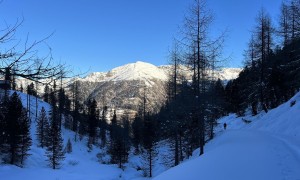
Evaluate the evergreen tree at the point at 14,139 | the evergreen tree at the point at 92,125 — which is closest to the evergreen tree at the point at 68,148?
the evergreen tree at the point at 92,125

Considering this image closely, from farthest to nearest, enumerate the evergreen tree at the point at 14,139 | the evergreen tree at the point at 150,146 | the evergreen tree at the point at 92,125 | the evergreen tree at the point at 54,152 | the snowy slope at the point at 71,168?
the evergreen tree at the point at 92,125 < the evergreen tree at the point at 54,152 < the evergreen tree at the point at 150,146 < the evergreen tree at the point at 14,139 < the snowy slope at the point at 71,168

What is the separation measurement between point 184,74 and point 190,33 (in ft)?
30.3

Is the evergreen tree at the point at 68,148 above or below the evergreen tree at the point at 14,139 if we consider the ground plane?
below

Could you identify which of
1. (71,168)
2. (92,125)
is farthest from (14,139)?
(92,125)

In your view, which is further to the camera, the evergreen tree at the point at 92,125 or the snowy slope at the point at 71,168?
the evergreen tree at the point at 92,125

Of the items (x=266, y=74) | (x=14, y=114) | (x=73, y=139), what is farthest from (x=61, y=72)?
(x=73, y=139)

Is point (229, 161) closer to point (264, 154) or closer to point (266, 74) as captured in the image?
point (264, 154)

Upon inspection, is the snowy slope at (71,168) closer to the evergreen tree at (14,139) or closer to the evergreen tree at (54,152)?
the evergreen tree at (54,152)

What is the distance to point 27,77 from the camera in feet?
15.4

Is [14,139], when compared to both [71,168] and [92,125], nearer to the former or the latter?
[71,168]

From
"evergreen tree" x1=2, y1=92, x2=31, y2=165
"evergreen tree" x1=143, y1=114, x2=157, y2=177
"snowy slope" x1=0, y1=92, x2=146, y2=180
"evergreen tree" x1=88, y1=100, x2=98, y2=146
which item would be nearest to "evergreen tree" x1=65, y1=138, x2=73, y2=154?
"snowy slope" x1=0, y1=92, x2=146, y2=180

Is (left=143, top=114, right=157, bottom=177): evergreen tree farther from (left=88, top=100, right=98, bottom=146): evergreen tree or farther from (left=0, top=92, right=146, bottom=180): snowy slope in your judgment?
(left=88, top=100, right=98, bottom=146): evergreen tree

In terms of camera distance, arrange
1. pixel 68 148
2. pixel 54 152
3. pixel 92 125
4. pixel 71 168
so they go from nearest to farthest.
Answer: pixel 54 152 → pixel 71 168 → pixel 68 148 → pixel 92 125

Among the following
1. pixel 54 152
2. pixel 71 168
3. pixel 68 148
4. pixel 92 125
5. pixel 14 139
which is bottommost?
pixel 71 168
